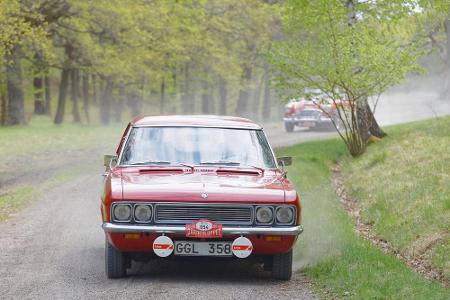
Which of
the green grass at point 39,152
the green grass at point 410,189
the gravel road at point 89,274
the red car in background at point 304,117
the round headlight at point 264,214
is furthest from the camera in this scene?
the red car in background at point 304,117

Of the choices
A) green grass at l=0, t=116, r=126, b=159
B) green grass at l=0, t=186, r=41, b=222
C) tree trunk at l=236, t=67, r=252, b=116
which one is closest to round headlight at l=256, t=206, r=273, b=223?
green grass at l=0, t=186, r=41, b=222

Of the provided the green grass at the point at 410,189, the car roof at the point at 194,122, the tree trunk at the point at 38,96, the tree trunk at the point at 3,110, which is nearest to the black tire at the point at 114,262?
the car roof at the point at 194,122

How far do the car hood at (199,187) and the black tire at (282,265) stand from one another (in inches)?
25.6

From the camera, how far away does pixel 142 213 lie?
8266 mm

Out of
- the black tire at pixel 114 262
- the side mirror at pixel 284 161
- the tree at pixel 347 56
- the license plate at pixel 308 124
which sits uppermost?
the tree at pixel 347 56

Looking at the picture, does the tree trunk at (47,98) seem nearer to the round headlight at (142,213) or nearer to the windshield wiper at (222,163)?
the windshield wiper at (222,163)

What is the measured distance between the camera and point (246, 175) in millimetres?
9109

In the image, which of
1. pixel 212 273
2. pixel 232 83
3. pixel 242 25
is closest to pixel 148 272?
pixel 212 273

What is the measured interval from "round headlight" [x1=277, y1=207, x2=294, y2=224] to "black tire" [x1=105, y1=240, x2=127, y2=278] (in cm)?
158

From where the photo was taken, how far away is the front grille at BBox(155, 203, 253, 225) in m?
8.26

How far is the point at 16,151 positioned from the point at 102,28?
785 centimetres

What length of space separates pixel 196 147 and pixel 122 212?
5.36 feet

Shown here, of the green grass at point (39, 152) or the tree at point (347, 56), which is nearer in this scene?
the green grass at point (39, 152)

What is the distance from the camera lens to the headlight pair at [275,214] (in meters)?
8.36
